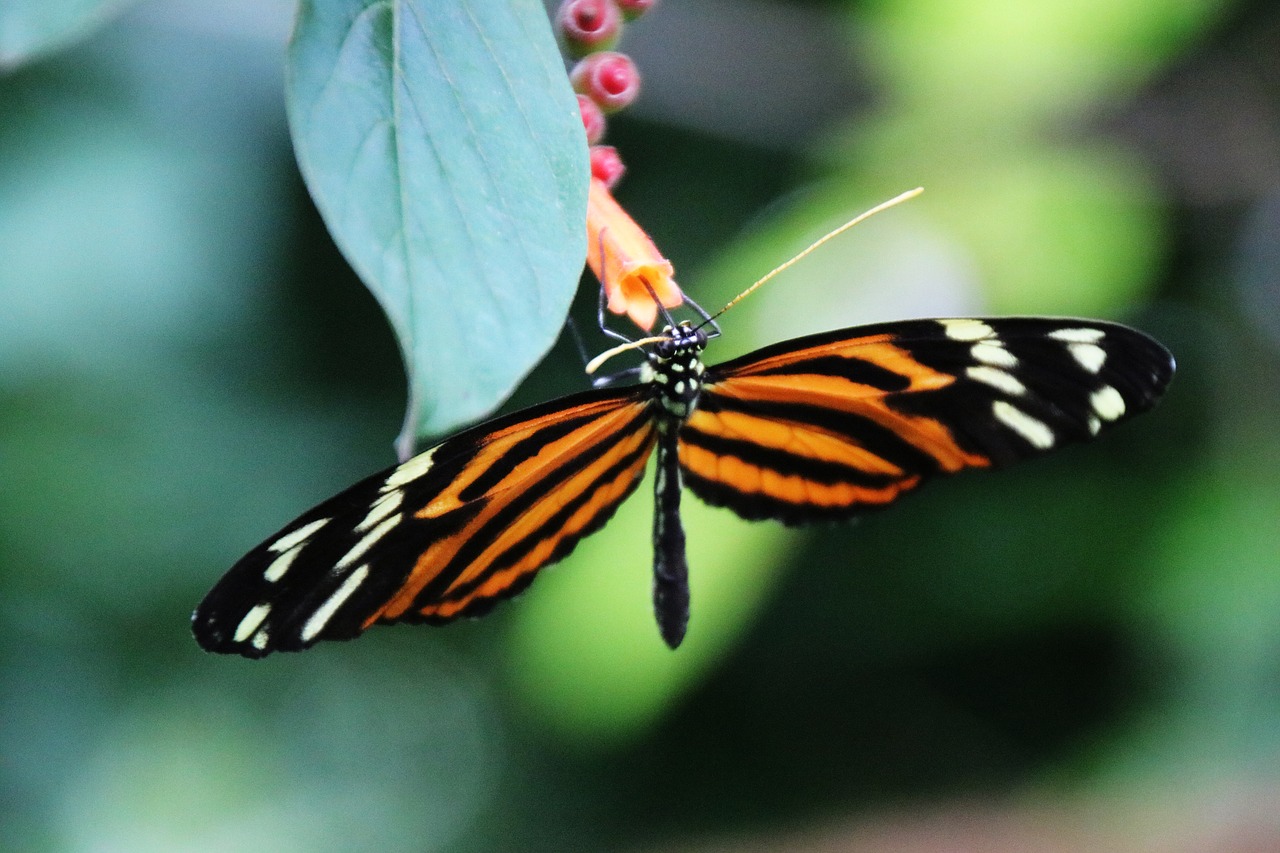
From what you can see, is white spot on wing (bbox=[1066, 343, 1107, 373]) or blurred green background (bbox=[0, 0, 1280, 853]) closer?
white spot on wing (bbox=[1066, 343, 1107, 373])

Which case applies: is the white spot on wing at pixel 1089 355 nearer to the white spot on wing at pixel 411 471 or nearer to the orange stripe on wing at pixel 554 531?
the orange stripe on wing at pixel 554 531

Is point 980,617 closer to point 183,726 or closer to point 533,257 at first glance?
point 183,726

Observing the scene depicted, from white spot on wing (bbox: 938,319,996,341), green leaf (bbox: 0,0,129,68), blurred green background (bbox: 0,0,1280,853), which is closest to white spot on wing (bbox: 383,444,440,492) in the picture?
green leaf (bbox: 0,0,129,68)

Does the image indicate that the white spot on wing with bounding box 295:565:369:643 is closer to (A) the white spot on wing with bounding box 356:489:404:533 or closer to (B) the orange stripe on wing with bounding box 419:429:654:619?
(A) the white spot on wing with bounding box 356:489:404:533

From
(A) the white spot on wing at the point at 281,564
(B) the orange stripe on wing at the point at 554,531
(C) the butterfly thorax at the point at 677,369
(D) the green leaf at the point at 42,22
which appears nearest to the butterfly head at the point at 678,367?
(C) the butterfly thorax at the point at 677,369

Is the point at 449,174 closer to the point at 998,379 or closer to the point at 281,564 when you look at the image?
the point at 281,564

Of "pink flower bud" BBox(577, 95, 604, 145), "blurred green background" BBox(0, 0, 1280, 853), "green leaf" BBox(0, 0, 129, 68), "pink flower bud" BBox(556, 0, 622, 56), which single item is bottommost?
"blurred green background" BBox(0, 0, 1280, 853)
